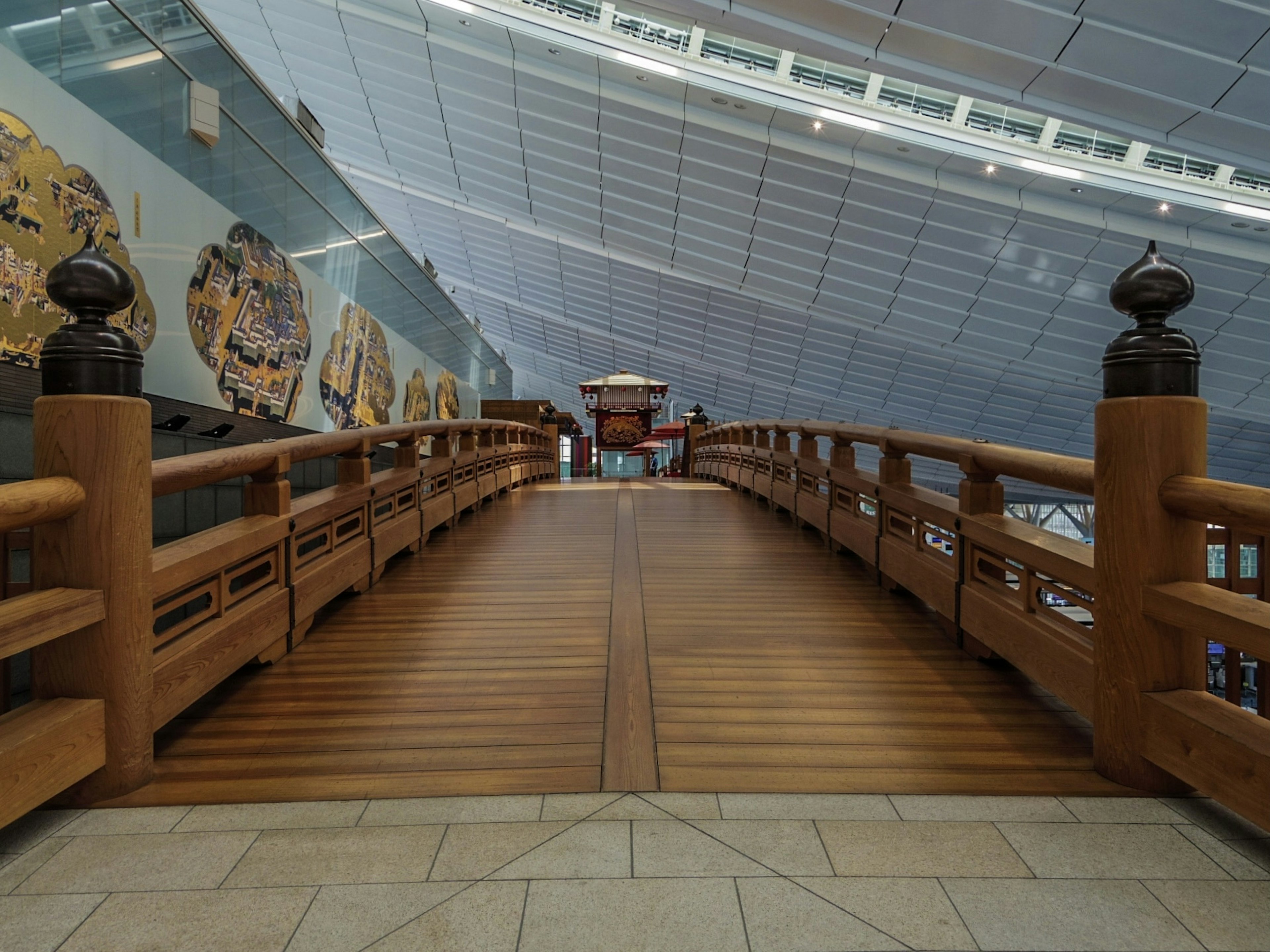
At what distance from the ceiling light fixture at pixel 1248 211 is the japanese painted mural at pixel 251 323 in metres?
15.6

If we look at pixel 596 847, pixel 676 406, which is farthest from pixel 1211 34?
pixel 676 406

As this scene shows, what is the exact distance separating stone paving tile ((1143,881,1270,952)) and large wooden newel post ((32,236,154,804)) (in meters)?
2.62

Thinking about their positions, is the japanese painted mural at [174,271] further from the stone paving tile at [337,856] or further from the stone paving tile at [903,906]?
the stone paving tile at [903,906]

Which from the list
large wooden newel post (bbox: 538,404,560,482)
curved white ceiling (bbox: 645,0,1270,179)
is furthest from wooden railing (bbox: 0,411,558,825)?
large wooden newel post (bbox: 538,404,560,482)

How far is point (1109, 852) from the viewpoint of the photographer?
1825 mm

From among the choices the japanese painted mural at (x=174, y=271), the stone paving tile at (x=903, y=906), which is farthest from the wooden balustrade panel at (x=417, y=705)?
the japanese painted mural at (x=174, y=271)

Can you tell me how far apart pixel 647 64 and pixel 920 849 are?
1565cm

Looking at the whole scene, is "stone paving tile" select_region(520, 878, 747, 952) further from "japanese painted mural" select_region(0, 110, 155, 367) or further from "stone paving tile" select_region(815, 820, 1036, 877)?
"japanese painted mural" select_region(0, 110, 155, 367)

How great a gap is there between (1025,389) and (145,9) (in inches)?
901

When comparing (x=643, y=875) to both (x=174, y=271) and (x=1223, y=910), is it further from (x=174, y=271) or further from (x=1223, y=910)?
(x=174, y=271)

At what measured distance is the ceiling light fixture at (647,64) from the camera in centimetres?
1468

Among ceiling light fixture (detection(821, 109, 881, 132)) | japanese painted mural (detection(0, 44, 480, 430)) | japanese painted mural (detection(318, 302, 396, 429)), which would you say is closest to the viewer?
japanese painted mural (detection(0, 44, 480, 430))

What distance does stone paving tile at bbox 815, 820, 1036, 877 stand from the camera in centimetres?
176

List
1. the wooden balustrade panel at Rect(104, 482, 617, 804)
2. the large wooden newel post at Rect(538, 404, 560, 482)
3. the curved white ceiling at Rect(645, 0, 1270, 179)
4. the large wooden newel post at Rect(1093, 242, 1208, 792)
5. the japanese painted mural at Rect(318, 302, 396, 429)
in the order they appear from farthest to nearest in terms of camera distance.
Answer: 1. the large wooden newel post at Rect(538, 404, 560, 482)
2. the curved white ceiling at Rect(645, 0, 1270, 179)
3. the japanese painted mural at Rect(318, 302, 396, 429)
4. the wooden balustrade panel at Rect(104, 482, 617, 804)
5. the large wooden newel post at Rect(1093, 242, 1208, 792)
